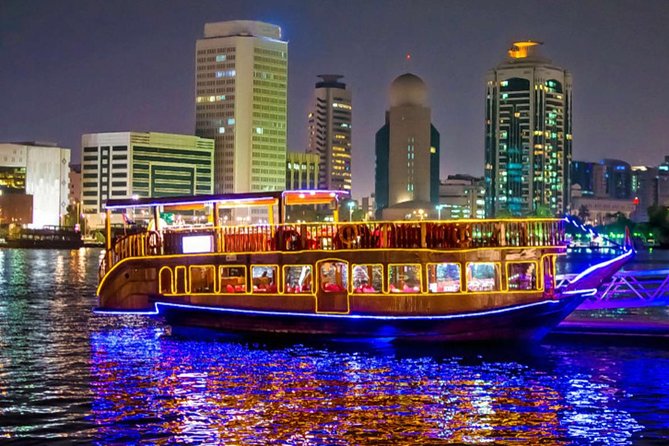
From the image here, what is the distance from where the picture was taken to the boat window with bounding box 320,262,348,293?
3306cm

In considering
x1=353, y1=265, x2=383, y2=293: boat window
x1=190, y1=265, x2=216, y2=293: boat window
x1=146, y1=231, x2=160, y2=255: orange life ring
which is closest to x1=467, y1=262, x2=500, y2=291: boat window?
x1=353, y1=265, x2=383, y2=293: boat window

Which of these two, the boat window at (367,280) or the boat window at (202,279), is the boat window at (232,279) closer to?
the boat window at (202,279)

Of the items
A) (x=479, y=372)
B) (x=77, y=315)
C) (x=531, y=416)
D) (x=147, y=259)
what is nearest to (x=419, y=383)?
(x=479, y=372)

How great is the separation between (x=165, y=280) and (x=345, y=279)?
258 inches

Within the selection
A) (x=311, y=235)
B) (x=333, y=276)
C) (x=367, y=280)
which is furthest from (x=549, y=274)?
(x=311, y=235)

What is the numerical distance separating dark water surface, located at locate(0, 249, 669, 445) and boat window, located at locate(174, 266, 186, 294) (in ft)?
6.05

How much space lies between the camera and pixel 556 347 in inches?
1278

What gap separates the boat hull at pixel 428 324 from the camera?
31.4 m

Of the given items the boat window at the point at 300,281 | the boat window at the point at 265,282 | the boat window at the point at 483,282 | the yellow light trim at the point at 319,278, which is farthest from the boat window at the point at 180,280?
the boat window at the point at 483,282

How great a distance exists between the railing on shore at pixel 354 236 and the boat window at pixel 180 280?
614mm

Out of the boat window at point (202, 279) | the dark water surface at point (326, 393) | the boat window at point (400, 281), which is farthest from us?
the boat window at point (202, 279)

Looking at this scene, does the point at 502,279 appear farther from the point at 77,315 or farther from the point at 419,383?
the point at 77,315

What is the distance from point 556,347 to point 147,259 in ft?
45.8

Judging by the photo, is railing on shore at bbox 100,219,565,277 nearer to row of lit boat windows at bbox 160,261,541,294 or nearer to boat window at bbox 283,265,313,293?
row of lit boat windows at bbox 160,261,541,294
